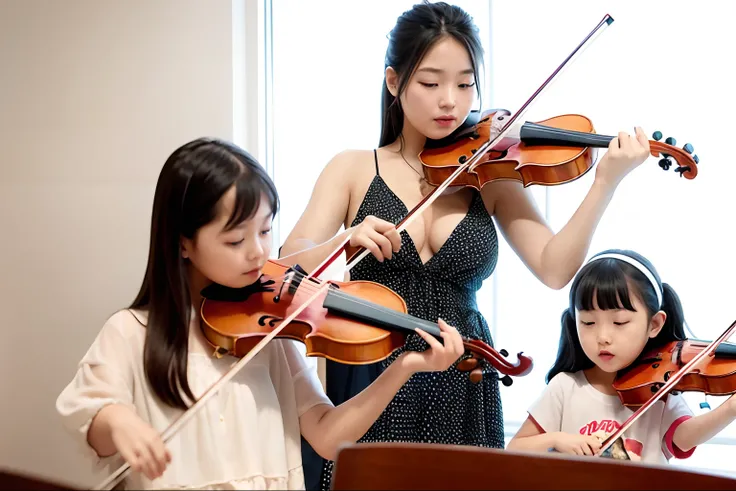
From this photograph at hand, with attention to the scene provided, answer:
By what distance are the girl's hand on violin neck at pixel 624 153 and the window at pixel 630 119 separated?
0.88 m

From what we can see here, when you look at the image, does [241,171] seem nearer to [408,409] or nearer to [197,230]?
[197,230]

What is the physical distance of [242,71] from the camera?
251 cm

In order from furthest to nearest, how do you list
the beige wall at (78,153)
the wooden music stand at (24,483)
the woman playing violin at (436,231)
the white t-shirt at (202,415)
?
the beige wall at (78,153)
the woman playing violin at (436,231)
the white t-shirt at (202,415)
the wooden music stand at (24,483)

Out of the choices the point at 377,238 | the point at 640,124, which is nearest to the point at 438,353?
the point at 377,238

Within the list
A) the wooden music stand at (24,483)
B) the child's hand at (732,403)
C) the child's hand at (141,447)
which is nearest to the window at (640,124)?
the child's hand at (732,403)

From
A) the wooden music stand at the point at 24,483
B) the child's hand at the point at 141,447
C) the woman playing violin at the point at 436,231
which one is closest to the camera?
the wooden music stand at the point at 24,483

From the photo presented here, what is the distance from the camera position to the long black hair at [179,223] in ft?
4.55

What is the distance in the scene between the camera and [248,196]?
140cm

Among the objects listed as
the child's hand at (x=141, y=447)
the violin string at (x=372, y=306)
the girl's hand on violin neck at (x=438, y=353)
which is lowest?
the child's hand at (x=141, y=447)

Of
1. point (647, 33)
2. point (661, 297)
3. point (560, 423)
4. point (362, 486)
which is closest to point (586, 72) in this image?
point (647, 33)

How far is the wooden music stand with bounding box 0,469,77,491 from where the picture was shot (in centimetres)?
92

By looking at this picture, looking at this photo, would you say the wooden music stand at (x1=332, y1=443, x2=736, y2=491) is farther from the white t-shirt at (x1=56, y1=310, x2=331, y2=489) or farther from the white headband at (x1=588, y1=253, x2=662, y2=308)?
the white headband at (x1=588, y1=253, x2=662, y2=308)

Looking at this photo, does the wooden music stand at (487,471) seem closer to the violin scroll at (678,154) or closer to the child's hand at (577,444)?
the child's hand at (577,444)

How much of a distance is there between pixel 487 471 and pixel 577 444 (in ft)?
2.21
